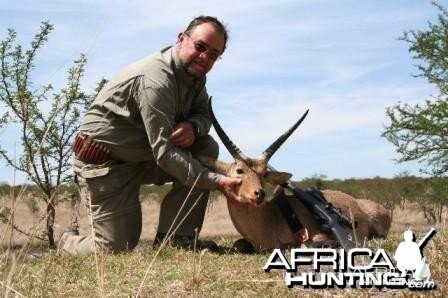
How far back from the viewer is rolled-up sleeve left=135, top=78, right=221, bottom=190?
19.2ft

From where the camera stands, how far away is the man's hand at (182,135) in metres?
5.96

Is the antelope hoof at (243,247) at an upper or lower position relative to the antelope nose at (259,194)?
lower

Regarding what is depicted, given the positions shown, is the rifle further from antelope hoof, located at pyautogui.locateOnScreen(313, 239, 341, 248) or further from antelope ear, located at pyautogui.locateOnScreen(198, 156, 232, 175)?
antelope ear, located at pyautogui.locateOnScreen(198, 156, 232, 175)

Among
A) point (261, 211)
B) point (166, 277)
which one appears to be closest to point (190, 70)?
point (261, 211)

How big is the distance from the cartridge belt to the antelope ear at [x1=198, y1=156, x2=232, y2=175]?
2.89ft

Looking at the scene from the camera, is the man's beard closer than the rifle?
No

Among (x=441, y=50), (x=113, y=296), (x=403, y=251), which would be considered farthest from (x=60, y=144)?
(x=441, y=50)

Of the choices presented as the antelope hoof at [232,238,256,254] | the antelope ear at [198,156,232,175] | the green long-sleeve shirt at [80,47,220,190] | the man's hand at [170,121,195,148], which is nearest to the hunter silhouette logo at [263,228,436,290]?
the green long-sleeve shirt at [80,47,220,190]

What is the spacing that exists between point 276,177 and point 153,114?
1515 mm

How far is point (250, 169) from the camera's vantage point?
6375mm

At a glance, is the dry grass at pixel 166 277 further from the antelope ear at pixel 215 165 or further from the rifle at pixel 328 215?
the antelope ear at pixel 215 165

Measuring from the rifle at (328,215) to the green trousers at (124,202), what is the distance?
84 cm

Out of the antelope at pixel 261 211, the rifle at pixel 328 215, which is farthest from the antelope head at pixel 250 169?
the rifle at pixel 328 215

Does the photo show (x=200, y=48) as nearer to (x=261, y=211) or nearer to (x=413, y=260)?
(x=261, y=211)
